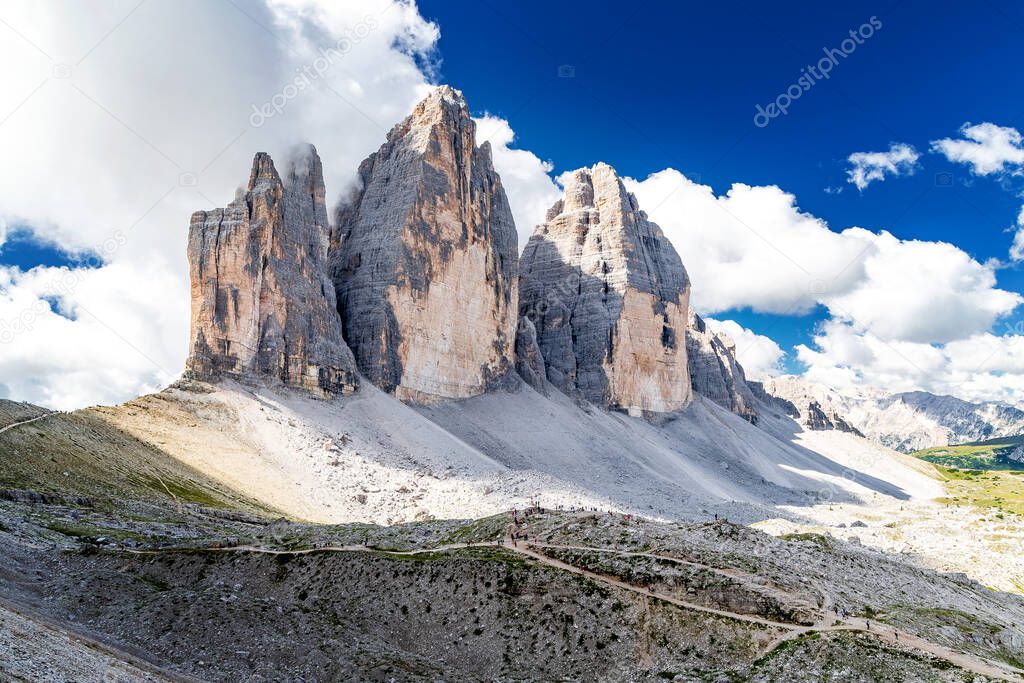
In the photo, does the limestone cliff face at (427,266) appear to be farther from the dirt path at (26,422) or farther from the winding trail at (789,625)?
the winding trail at (789,625)

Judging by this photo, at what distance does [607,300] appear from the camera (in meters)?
134

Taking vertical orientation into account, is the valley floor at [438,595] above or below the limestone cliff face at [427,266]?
below

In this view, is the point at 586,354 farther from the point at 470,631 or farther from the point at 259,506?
the point at 470,631

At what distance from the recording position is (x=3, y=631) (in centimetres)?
1525

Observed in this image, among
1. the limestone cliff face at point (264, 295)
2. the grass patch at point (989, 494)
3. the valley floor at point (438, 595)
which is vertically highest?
the limestone cliff face at point (264, 295)

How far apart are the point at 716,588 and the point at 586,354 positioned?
108608 millimetres

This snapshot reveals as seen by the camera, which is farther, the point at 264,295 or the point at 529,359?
the point at 529,359

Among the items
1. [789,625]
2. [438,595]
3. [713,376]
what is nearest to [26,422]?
[438,595]

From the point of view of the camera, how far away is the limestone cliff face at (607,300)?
129625 millimetres

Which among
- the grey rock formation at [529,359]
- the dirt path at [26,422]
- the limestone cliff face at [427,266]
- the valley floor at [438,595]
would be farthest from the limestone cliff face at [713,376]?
the dirt path at [26,422]

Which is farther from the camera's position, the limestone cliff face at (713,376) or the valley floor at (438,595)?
the limestone cliff face at (713,376)

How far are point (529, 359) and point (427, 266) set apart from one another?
92.7ft

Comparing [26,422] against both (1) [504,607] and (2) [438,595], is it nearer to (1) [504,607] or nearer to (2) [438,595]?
(2) [438,595]

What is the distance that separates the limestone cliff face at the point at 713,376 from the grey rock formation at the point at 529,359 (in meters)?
50.1
